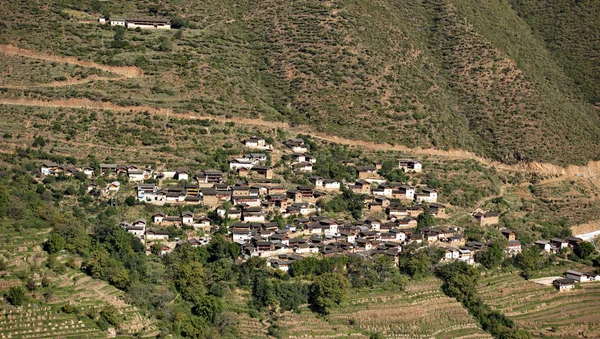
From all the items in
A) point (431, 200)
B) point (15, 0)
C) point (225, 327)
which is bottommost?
point (225, 327)

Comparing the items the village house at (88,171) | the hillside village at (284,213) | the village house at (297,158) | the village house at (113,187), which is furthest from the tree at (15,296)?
the village house at (297,158)

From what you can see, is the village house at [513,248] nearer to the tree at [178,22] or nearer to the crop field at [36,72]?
the crop field at [36,72]

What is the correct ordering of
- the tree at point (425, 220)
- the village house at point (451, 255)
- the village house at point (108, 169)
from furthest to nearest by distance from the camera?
the tree at point (425, 220), the village house at point (108, 169), the village house at point (451, 255)

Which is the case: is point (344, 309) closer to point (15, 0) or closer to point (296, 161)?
point (296, 161)

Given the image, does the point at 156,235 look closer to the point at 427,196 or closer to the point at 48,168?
the point at 48,168

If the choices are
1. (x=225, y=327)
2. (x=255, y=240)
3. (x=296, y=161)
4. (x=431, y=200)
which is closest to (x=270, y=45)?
(x=296, y=161)

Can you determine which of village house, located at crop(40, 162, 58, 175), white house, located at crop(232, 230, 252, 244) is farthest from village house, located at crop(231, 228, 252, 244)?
village house, located at crop(40, 162, 58, 175)

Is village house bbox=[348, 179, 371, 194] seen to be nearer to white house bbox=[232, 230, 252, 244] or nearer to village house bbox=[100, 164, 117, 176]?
white house bbox=[232, 230, 252, 244]

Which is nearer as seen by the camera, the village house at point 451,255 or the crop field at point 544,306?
the crop field at point 544,306
